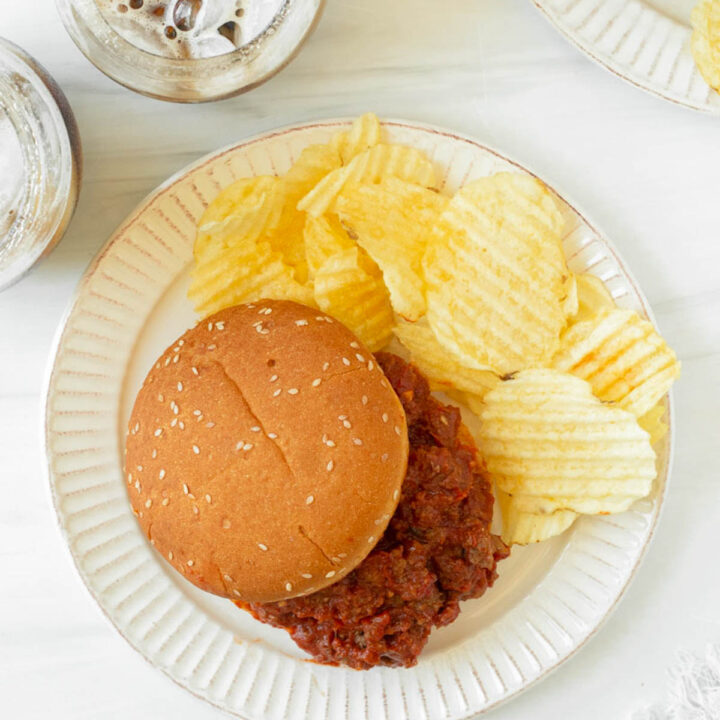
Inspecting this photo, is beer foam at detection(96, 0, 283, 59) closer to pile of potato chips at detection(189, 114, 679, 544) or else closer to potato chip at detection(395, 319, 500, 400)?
pile of potato chips at detection(189, 114, 679, 544)

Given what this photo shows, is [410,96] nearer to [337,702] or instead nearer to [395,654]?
[395,654]

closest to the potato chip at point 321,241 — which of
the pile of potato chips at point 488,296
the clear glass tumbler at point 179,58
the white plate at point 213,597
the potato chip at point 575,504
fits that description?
the pile of potato chips at point 488,296

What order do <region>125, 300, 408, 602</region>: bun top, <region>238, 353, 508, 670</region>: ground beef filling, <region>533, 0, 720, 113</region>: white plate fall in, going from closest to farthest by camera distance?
<region>125, 300, 408, 602</region>: bun top, <region>238, 353, 508, 670</region>: ground beef filling, <region>533, 0, 720, 113</region>: white plate

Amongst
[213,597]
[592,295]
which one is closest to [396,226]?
[592,295]

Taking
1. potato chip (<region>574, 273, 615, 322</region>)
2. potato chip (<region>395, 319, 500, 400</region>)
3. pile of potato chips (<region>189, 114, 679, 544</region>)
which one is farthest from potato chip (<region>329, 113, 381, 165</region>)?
potato chip (<region>574, 273, 615, 322</region>)

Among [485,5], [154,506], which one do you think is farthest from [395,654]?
[485,5]

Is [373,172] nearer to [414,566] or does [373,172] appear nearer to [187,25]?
[187,25]

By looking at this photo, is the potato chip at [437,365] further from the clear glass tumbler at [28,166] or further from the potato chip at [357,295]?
the clear glass tumbler at [28,166]
